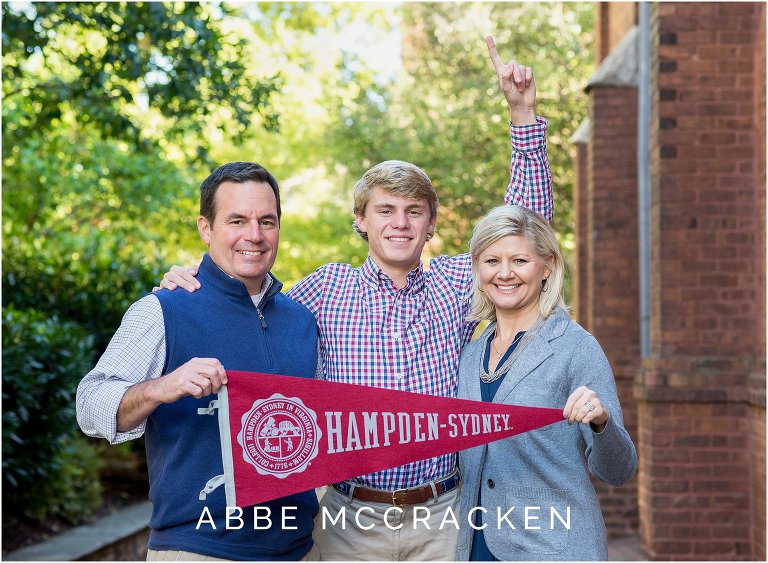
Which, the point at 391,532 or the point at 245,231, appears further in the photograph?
the point at 391,532

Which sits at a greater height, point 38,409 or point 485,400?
point 485,400

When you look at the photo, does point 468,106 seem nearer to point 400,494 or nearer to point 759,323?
point 759,323

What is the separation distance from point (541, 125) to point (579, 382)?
4.24 ft

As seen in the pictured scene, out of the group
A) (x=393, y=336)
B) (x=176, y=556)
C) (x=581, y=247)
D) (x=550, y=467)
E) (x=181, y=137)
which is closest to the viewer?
(x=176, y=556)

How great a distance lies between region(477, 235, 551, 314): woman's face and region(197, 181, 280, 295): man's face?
2.50 ft

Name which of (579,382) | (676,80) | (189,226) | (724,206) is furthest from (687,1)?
(189,226)

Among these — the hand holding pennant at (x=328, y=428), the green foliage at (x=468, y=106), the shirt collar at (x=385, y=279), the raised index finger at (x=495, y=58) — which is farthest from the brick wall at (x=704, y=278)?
the green foliage at (x=468, y=106)

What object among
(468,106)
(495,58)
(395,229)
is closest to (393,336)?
(395,229)

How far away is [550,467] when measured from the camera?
3551 millimetres

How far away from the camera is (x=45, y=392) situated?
8.40m

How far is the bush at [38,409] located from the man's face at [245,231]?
441 centimetres

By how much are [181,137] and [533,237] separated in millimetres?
7806

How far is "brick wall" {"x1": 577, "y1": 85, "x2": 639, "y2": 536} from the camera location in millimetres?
11508

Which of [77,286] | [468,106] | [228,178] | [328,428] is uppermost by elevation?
[468,106]
